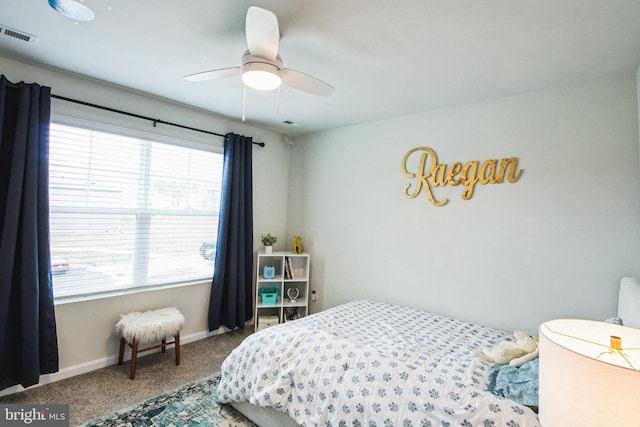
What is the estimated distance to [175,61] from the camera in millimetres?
2141

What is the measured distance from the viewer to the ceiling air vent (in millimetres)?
1811

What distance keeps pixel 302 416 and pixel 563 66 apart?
275 cm

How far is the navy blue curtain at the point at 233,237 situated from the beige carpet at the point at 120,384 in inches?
18.9

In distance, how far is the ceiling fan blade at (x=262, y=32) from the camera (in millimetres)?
1364

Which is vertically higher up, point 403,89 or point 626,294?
point 403,89

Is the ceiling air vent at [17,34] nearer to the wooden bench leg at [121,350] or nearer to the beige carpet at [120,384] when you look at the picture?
the wooden bench leg at [121,350]

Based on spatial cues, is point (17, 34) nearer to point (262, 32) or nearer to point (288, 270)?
point (262, 32)

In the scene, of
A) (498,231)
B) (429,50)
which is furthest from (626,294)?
(429,50)

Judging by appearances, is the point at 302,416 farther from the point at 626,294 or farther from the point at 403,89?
the point at 403,89

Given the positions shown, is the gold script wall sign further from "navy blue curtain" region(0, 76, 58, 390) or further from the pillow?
"navy blue curtain" region(0, 76, 58, 390)

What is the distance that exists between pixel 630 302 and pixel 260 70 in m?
2.33

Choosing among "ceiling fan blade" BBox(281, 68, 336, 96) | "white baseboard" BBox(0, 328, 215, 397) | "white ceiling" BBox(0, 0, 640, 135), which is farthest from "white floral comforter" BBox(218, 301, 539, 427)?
"white ceiling" BBox(0, 0, 640, 135)

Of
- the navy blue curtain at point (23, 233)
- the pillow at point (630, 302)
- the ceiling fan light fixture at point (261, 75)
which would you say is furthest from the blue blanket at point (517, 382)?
the navy blue curtain at point (23, 233)

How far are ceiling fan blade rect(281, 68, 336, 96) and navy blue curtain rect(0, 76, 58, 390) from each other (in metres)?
1.92
